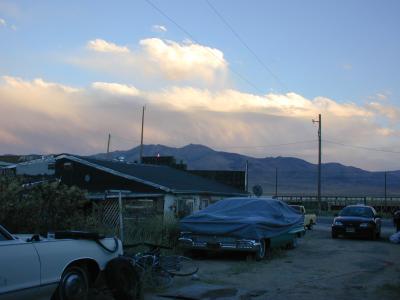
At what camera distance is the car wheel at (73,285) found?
23.7 ft

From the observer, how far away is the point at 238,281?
1087cm

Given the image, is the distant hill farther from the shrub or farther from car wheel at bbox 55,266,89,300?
car wheel at bbox 55,266,89,300

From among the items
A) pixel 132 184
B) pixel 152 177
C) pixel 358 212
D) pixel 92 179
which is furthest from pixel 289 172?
pixel 358 212

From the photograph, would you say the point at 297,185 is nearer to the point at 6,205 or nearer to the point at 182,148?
the point at 182,148

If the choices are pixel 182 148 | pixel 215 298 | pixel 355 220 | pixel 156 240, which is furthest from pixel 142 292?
pixel 182 148

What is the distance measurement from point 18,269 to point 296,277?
6528 mm

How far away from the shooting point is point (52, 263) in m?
6.98

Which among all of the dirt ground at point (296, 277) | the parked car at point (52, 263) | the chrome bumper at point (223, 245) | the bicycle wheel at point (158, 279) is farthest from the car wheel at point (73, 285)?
the chrome bumper at point (223, 245)

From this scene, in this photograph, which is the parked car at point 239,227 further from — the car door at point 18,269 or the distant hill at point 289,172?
the distant hill at point 289,172

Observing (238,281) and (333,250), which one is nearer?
(238,281)

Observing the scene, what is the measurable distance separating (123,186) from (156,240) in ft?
41.1

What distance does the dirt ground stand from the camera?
9438 mm

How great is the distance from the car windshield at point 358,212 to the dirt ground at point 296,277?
707 centimetres

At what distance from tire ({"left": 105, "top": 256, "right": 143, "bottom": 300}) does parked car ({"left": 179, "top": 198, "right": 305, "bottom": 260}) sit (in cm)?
603
